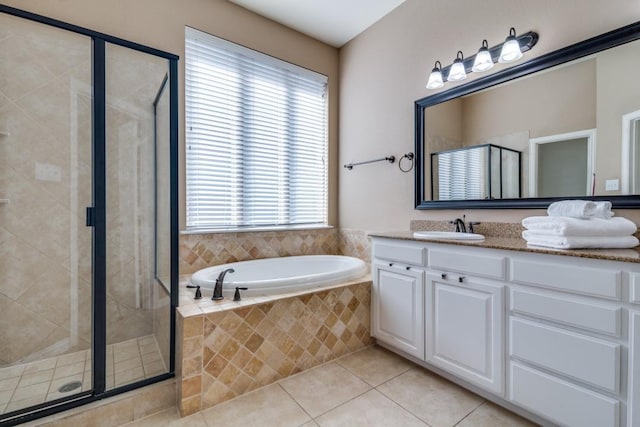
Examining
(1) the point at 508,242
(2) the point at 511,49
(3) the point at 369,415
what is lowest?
(3) the point at 369,415

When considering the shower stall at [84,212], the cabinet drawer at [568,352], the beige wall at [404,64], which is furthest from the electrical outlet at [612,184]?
the shower stall at [84,212]

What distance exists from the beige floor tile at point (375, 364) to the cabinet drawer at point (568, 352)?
0.78 meters

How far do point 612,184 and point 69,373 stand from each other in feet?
10.1

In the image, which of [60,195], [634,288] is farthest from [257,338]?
[634,288]

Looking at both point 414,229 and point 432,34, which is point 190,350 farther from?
point 432,34

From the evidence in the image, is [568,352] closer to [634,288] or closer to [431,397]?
[634,288]

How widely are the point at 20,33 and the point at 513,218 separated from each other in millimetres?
3094

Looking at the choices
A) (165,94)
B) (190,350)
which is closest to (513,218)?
(190,350)

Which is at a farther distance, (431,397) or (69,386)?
(431,397)

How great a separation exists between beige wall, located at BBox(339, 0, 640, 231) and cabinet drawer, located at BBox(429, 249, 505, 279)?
538 millimetres

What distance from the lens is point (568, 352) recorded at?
1.23 meters

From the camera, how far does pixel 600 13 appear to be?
152 centimetres

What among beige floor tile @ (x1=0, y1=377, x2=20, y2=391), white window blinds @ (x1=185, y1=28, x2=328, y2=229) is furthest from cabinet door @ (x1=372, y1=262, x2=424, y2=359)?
beige floor tile @ (x1=0, y1=377, x2=20, y2=391)

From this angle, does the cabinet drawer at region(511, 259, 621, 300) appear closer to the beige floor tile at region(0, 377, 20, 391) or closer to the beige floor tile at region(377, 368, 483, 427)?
the beige floor tile at region(377, 368, 483, 427)
